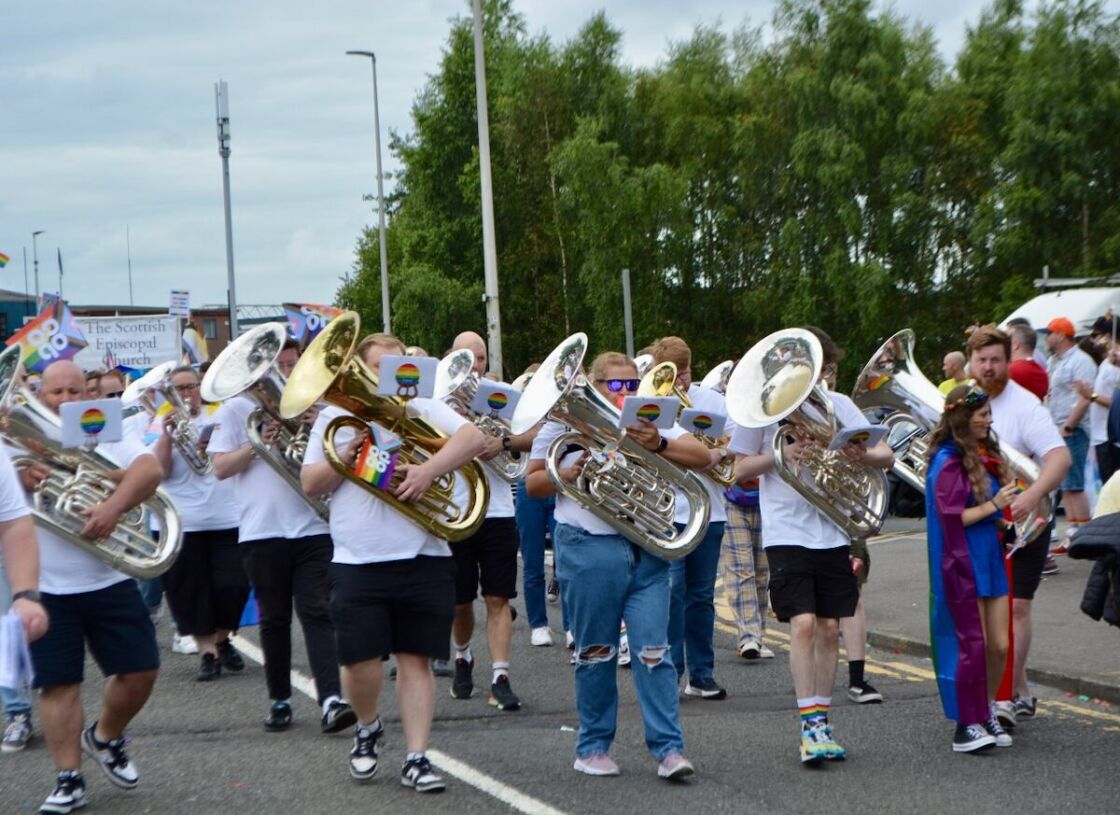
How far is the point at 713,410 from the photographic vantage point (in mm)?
9508

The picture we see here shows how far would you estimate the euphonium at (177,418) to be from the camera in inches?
383

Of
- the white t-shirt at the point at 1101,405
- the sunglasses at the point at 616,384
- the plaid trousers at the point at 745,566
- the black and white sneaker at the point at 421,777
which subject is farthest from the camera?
the white t-shirt at the point at 1101,405

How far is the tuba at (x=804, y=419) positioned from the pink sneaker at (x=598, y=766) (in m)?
1.47

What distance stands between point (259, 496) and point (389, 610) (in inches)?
67.2

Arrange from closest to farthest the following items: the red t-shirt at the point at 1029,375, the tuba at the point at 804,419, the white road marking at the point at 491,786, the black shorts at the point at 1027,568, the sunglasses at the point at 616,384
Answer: the white road marking at the point at 491,786 < the sunglasses at the point at 616,384 < the tuba at the point at 804,419 < the black shorts at the point at 1027,568 < the red t-shirt at the point at 1029,375

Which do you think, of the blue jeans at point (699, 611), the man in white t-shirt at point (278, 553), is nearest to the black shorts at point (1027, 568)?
the blue jeans at point (699, 611)

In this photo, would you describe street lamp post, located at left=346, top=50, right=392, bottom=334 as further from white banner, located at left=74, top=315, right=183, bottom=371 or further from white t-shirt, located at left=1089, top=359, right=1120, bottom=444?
white t-shirt, located at left=1089, top=359, right=1120, bottom=444

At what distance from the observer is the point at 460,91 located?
172 ft

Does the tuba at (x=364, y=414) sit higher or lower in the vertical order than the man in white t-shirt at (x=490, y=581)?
higher

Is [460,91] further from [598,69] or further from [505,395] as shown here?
[505,395]

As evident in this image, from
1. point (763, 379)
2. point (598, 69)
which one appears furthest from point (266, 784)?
point (598, 69)

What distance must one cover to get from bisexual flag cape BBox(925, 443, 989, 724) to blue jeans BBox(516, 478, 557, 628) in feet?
12.3

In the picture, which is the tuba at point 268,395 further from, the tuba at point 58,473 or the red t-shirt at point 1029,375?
the red t-shirt at point 1029,375

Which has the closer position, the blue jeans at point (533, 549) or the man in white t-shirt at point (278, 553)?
the man in white t-shirt at point (278, 553)
